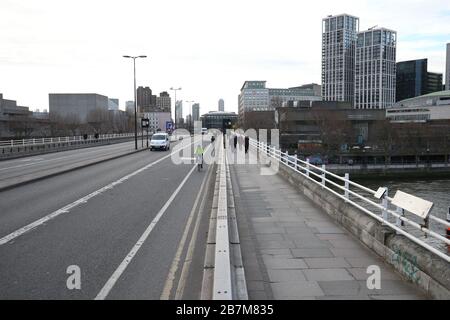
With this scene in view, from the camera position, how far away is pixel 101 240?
8.65 metres

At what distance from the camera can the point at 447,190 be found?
62.0 m

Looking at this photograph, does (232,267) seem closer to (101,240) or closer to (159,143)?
(101,240)

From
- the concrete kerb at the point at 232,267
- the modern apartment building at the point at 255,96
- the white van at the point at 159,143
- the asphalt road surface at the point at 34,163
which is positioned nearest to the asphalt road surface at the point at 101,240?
the concrete kerb at the point at 232,267

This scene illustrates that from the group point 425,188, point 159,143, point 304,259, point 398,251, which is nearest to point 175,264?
point 304,259

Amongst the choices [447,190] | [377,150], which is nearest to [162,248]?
[447,190]

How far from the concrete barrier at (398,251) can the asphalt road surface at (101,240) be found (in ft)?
9.94

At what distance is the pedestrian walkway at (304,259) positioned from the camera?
5.67 m

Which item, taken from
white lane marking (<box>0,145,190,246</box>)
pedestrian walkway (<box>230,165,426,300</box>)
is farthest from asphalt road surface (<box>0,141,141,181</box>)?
pedestrian walkway (<box>230,165,426,300</box>)

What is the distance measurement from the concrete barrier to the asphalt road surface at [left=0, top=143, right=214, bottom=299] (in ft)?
9.94

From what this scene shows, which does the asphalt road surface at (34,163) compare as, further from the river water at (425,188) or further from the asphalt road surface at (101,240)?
the river water at (425,188)

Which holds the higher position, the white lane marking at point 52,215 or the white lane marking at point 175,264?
the white lane marking at point 52,215

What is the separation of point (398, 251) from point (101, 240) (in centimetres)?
572

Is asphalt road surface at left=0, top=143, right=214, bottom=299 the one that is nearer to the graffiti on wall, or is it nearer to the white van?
the graffiti on wall
